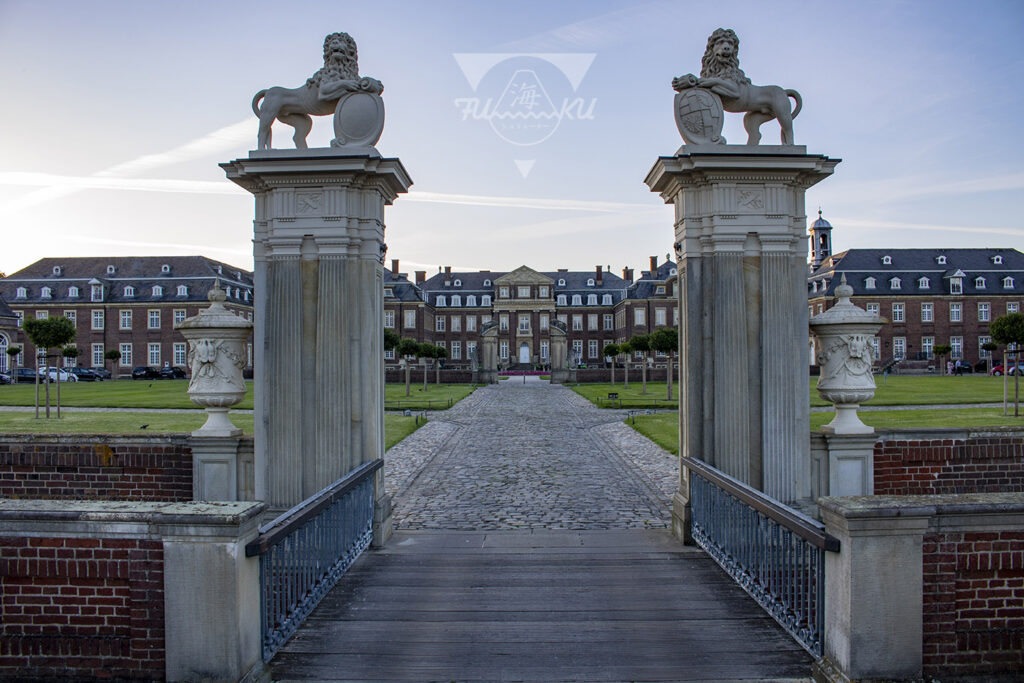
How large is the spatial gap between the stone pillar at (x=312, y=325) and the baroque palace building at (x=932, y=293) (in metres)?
53.7

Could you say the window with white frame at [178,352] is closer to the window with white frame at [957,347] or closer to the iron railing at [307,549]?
the iron railing at [307,549]

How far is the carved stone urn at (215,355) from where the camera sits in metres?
5.76

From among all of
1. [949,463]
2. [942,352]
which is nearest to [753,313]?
[949,463]

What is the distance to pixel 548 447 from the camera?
535 inches

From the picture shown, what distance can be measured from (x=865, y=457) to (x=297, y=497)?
545 centimetres

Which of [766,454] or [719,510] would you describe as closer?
[719,510]

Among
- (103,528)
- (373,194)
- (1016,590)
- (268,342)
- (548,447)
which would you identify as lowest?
(548,447)

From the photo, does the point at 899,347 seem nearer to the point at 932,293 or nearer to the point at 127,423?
the point at 932,293

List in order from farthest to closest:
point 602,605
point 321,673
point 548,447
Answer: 1. point 548,447
2. point 602,605
3. point 321,673

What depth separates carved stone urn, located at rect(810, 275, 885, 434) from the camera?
18.5 ft

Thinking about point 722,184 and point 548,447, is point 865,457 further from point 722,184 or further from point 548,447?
point 548,447

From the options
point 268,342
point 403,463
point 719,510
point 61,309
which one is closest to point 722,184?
point 719,510

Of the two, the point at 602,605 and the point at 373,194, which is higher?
the point at 373,194

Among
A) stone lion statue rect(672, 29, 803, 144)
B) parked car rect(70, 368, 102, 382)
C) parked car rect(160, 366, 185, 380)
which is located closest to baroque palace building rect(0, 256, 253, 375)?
parked car rect(160, 366, 185, 380)
